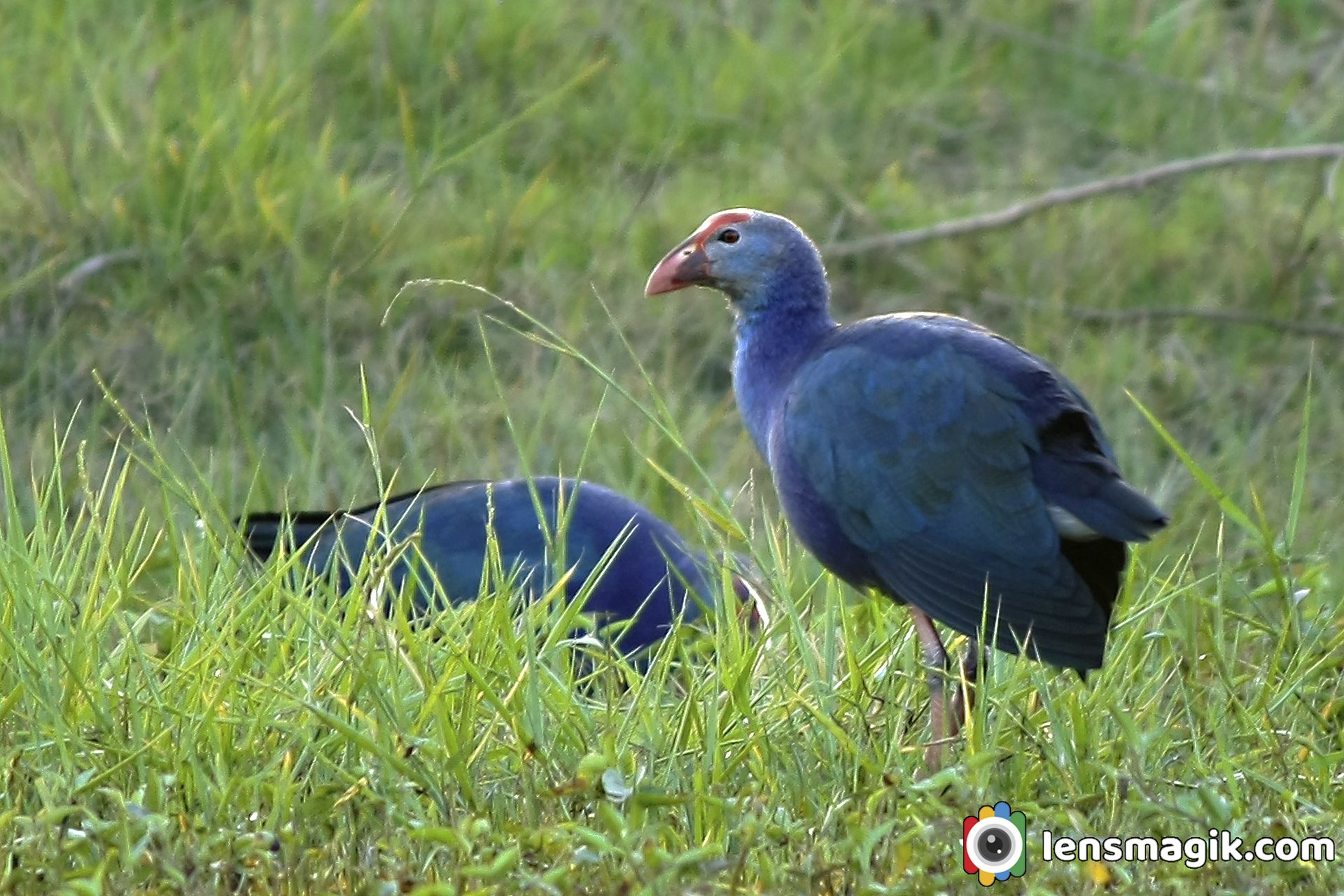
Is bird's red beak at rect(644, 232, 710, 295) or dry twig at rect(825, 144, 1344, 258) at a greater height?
bird's red beak at rect(644, 232, 710, 295)

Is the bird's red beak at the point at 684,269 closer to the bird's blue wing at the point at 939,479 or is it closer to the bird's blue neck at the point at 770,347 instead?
the bird's blue neck at the point at 770,347

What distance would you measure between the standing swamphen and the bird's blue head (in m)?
0.21

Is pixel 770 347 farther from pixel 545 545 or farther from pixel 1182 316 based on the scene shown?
pixel 1182 316

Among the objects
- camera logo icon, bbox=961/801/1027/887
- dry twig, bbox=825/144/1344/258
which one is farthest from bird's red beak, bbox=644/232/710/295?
dry twig, bbox=825/144/1344/258

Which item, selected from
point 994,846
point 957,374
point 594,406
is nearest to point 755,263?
point 957,374

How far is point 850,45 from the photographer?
546cm

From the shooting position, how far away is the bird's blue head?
10.3 ft

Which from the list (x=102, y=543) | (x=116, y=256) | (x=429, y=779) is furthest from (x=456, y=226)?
(x=429, y=779)

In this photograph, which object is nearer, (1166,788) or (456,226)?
(1166,788)

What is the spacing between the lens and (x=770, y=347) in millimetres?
3119

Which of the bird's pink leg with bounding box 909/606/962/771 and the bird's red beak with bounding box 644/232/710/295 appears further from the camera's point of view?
the bird's red beak with bounding box 644/232/710/295

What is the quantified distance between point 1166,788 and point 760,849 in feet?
1.93

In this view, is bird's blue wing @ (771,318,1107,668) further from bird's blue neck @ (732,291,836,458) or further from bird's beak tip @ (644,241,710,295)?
bird's beak tip @ (644,241,710,295)

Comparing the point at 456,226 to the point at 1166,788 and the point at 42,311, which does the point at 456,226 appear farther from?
the point at 1166,788
